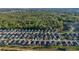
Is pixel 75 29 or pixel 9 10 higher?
pixel 9 10

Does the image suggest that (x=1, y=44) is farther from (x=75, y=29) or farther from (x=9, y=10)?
(x=75, y=29)

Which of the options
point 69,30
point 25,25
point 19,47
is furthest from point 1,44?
point 69,30

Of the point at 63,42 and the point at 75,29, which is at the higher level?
the point at 75,29
